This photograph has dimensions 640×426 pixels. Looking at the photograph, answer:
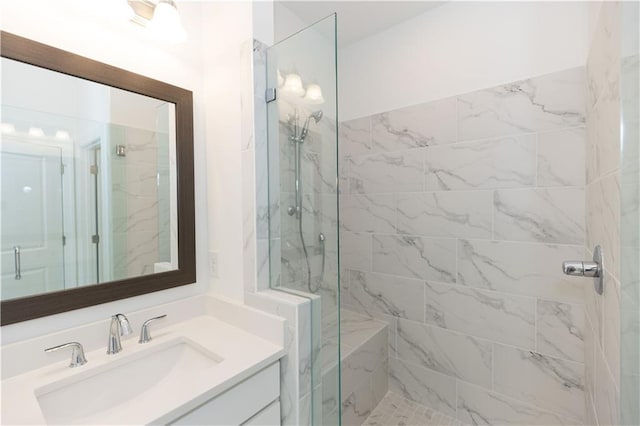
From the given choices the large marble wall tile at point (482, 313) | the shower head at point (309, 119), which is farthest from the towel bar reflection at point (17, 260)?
the large marble wall tile at point (482, 313)

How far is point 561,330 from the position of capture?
1.40 m

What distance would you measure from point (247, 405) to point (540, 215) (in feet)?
5.22

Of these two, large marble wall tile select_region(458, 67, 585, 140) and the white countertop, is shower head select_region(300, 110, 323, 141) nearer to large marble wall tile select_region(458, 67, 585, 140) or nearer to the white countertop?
the white countertop

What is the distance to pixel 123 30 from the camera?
1.12 metres

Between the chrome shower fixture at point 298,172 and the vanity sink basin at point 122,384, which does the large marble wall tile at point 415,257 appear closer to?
the chrome shower fixture at point 298,172

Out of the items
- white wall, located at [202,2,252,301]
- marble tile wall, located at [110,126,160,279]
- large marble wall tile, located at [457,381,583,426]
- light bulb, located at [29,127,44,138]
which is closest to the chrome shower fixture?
white wall, located at [202,2,252,301]

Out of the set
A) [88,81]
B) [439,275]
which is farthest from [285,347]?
[88,81]

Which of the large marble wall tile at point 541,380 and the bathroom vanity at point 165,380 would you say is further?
the large marble wall tile at point 541,380

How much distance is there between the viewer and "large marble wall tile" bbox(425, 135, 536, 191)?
58.2 inches

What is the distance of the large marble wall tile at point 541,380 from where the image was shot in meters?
1.38

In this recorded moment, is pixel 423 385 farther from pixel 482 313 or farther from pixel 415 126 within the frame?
pixel 415 126

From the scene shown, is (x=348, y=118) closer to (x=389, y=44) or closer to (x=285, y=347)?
(x=389, y=44)

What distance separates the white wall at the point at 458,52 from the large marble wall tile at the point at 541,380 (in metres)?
1.48

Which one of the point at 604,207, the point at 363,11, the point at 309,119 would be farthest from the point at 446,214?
the point at 363,11
